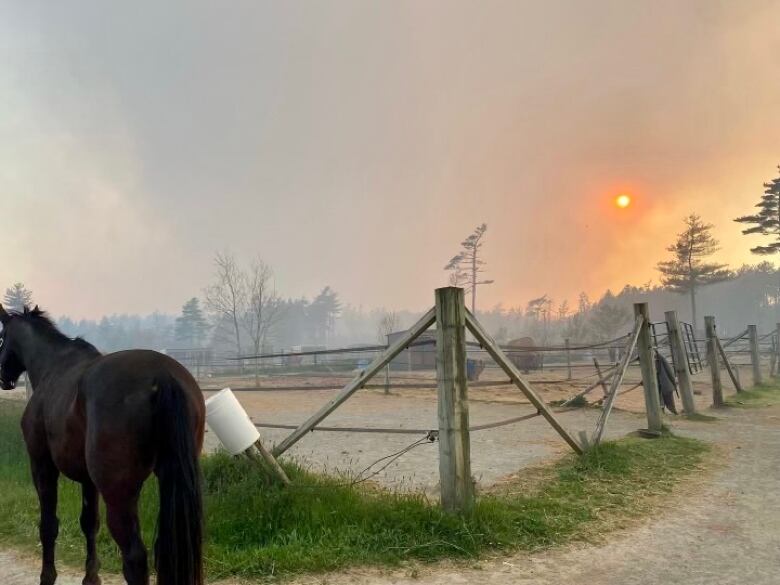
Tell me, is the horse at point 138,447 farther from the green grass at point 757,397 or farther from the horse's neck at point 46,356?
the green grass at point 757,397

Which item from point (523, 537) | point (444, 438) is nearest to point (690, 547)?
point (523, 537)

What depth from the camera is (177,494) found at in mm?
2531

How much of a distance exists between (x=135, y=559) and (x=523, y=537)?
263 centimetres

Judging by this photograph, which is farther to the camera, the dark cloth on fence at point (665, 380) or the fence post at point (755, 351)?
the fence post at point (755, 351)

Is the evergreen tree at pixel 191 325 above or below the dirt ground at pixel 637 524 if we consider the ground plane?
above

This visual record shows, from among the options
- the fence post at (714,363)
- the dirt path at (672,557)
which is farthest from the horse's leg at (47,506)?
the fence post at (714,363)

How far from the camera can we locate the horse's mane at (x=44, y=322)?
3.56 meters

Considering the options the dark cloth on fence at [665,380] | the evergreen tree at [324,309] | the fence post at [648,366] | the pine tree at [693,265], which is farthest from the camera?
the evergreen tree at [324,309]

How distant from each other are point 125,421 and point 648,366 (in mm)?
6923

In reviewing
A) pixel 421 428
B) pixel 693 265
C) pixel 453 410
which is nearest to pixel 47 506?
pixel 453 410

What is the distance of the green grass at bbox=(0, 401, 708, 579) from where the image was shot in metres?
3.39

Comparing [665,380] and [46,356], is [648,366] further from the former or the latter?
[46,356]

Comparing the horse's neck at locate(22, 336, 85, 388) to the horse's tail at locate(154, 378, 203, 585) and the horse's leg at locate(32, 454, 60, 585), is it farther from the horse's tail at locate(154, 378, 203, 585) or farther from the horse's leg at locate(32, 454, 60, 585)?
the horse's tail at locate(154, 378, 203, 585)

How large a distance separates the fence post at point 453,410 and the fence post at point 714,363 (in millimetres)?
9073
